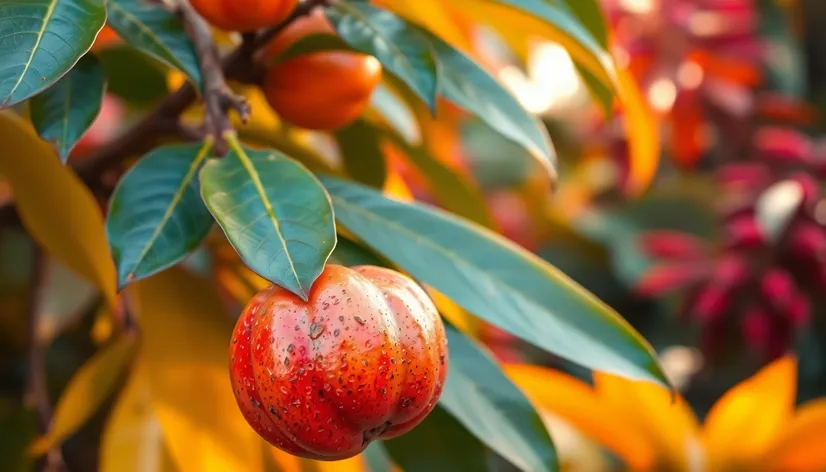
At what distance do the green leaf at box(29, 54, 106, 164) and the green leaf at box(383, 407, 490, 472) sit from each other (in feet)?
0.87

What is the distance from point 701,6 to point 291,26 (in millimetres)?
989

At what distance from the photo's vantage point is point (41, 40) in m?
0.40

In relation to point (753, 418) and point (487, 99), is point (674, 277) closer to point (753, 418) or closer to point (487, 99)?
point (753, 418)

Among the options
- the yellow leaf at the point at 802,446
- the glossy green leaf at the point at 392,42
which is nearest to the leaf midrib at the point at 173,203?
the glossy green leaf at the point at 392,42

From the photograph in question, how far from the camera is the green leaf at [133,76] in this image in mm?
742

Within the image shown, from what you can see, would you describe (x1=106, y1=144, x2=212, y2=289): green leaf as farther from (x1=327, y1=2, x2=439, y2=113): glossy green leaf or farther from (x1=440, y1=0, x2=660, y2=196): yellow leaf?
(x1=440, y1=0, x2=660, y2=196): yellow leaf

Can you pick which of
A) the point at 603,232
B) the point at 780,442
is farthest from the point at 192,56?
the point at 603,232

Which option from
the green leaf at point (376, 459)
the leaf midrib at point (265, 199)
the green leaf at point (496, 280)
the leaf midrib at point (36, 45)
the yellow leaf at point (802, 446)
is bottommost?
the green leaf at point (376, 459)

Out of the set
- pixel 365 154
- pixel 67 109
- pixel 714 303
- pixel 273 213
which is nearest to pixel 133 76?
pixel 365 154

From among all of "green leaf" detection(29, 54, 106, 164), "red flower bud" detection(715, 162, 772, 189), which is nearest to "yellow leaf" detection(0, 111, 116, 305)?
"green leaf" detection(29, 54, 106, 164)

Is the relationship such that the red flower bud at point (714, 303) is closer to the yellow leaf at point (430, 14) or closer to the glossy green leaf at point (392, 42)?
the yellow leaf at point (430, 14)

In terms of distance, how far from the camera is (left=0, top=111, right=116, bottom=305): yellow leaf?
514mm

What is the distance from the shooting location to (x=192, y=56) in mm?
485

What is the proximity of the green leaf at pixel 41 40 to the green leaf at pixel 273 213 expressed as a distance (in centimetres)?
8
